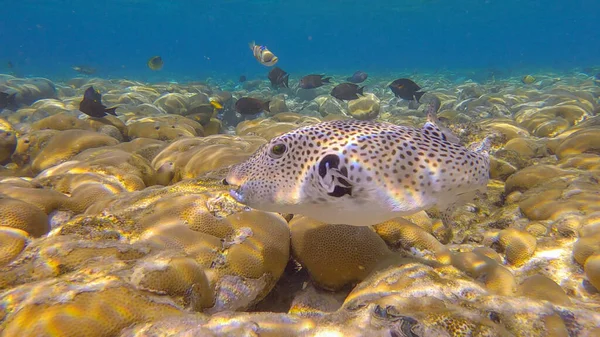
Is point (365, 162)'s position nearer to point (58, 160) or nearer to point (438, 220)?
point (438, 220)

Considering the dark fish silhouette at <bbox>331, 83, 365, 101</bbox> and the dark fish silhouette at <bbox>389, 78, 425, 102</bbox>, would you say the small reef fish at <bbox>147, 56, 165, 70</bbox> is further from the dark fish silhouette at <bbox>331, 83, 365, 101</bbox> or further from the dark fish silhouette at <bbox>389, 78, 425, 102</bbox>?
the dark fish silhouette at <bbox>389, 78, 425, 102</bbox>

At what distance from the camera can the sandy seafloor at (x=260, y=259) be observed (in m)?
1.97

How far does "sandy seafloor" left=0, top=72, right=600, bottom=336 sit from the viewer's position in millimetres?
1966

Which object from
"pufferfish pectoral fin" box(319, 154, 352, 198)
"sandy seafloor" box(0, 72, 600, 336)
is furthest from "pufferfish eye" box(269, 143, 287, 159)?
"sandy seafloor" box(0, 72, 600, 336)

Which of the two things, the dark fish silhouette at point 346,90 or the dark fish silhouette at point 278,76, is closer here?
the dark fish silhouette at point 346,90

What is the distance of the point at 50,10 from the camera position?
8769cm

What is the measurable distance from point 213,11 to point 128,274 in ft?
350

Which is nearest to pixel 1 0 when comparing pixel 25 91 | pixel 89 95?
pixel 25 91

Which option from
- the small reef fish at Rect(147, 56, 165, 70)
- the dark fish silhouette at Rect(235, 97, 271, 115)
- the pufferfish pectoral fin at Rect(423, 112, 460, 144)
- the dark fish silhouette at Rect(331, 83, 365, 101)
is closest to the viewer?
the pufferfish pectoral fin at Rect(423, 112, 460, 144)

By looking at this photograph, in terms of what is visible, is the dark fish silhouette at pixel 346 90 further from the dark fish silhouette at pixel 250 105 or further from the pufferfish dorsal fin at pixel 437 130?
the pufferfish dorsal fin at pixel 437 130

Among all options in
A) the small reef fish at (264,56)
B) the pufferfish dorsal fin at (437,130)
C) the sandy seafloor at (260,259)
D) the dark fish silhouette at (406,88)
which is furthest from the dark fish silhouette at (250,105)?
the pufferfish dorsal fin at (437,130)

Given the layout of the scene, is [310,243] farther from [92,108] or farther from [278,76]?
[278,76]

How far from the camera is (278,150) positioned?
272 centimetres

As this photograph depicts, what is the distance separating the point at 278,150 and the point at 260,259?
1111 millimetres
